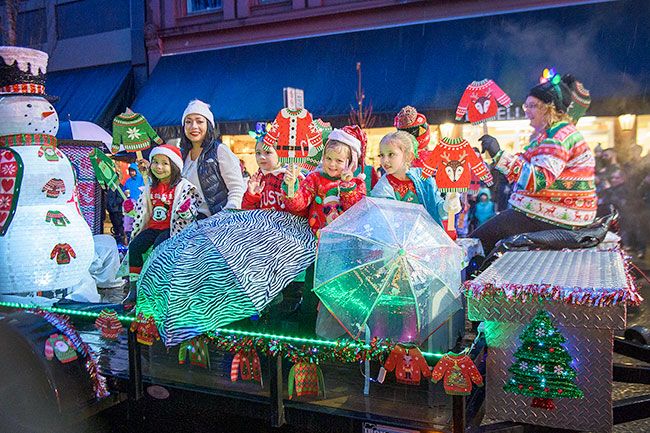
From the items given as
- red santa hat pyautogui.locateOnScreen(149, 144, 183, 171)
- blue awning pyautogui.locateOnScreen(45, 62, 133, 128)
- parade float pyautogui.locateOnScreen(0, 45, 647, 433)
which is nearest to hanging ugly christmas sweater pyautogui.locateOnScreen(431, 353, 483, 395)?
parade float pyautogui.locateOnScreen(0, 45, 647, 433)

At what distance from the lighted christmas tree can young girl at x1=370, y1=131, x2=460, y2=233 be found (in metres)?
1.78

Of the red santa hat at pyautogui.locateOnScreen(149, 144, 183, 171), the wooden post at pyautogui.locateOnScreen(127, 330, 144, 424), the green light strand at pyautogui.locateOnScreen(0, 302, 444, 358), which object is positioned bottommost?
the wooden post at pyautogui.locateOnScreen(127, 330, 144, 424)

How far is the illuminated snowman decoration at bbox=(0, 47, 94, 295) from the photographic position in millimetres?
4365

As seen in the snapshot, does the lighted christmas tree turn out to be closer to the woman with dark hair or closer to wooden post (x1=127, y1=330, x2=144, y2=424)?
wooden post (x1=127, y1=330, x2=144, y2=424)

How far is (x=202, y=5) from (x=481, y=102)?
11.6 metres

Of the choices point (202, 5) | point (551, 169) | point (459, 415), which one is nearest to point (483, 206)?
point (551, 169)

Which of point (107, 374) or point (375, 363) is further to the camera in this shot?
point (107, 374)

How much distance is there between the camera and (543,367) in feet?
7.80

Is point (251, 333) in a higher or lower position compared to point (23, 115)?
lower

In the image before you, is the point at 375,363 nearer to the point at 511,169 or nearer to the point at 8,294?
the point at 511,169

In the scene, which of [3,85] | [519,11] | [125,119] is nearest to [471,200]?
[519,11]

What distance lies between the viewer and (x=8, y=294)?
14.4 ft

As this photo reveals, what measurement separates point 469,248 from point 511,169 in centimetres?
61

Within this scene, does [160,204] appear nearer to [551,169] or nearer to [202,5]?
[551,169]
